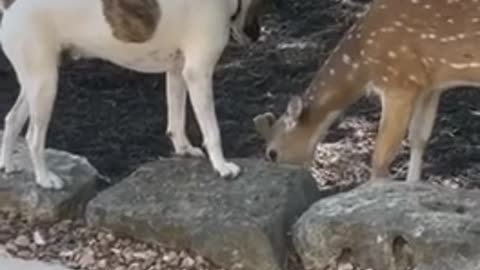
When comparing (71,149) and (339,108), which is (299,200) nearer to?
(339,108)

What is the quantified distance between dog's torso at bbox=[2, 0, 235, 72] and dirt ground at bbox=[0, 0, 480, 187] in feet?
3.03

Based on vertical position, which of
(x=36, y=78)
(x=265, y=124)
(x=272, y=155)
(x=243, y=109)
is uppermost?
(x=36, y=78)

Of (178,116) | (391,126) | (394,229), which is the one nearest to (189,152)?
(178,116)

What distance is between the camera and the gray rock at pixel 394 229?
4941mm

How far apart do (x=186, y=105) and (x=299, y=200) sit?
98 centimetres

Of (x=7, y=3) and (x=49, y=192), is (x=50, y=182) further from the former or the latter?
(x=7, y=3)

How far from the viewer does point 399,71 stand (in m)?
6.08

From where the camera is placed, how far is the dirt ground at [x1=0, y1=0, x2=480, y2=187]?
6797mm

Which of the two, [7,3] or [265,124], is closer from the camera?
[7,3]

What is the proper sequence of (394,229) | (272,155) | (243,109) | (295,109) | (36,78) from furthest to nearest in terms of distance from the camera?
(243,109)
(272,155)
(295,109)
(36,78)
(394,229)

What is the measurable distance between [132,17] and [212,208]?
0.79 m

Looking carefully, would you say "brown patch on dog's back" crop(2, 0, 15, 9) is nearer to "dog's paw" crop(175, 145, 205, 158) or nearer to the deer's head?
"dog's paw" crop(175, 145, 205, 158)

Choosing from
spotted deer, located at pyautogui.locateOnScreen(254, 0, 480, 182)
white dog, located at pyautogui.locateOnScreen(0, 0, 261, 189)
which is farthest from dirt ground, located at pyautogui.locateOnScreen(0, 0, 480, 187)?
white dog, located at pyautogui.locateOnScreen(0, 0, 261, 189)

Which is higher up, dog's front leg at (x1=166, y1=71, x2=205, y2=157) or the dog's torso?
the dog's torso
